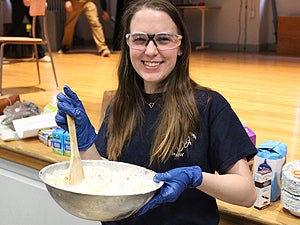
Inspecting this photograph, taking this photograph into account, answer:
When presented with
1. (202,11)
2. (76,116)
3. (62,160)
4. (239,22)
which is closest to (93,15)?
(202,11)

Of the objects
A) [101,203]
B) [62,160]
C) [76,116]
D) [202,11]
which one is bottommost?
[62,160]

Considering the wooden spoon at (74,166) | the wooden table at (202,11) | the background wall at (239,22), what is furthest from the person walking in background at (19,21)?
the wooden spoon at (74,166)

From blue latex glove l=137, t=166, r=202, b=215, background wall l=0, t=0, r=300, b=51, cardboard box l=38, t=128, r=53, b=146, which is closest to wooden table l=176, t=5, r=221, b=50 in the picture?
background wall l=0, t=0, r=300, b=51

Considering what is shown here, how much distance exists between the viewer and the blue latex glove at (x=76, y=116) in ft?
3.92

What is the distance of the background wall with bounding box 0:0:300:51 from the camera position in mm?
6535

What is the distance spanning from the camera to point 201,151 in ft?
3.91

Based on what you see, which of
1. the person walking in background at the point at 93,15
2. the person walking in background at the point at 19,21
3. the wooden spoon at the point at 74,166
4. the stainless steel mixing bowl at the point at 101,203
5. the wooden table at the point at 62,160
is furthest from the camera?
the person walking in background at the point at 93,15

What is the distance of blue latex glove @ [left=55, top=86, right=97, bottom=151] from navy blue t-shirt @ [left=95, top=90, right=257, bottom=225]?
0.11 m

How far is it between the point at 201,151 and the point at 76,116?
332mm

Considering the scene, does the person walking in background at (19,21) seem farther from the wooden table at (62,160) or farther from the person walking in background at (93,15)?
the wooden table at (62,160)

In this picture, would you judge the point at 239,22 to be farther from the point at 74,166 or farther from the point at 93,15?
the point at 74,166

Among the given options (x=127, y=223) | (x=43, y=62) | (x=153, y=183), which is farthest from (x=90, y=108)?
(x=43, y=62)

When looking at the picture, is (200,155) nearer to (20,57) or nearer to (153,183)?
(153,183)

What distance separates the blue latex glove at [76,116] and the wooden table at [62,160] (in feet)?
1.57
